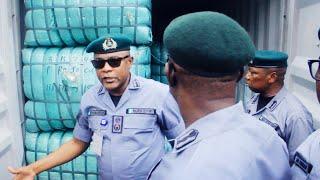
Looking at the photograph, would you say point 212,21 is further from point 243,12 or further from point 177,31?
point 243,12

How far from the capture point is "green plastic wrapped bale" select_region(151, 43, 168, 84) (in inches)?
122

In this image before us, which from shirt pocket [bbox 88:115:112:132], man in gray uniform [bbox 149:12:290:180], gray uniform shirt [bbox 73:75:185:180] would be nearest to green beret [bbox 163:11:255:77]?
man in gray uniform [bbox 149:12:290:180]

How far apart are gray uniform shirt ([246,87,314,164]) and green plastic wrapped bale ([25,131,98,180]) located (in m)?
1.13

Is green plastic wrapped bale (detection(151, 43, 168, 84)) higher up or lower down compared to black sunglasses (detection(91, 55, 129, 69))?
lower down

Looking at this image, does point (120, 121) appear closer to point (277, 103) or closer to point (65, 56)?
point (65, 56)

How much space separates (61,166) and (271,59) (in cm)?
152

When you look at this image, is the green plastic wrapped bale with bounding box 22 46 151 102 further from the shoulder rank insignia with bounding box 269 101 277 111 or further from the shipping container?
the shoulder rank insignia with bounding box 269 101 277 111

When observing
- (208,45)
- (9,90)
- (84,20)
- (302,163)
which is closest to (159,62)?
(84,20)

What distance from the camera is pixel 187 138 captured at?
0.84 metres

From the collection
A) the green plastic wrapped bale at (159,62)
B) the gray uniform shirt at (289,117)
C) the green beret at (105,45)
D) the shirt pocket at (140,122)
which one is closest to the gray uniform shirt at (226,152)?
the gray uniform shirt at (289,117)

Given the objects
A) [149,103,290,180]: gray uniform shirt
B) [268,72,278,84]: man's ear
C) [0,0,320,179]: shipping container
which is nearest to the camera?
[149,103,290,180]: gray uniform shirt

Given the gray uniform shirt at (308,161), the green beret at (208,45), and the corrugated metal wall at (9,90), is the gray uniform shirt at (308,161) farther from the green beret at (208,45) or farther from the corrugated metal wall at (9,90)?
the corrugated metal wall at (9,90)

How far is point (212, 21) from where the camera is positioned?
0.81 m

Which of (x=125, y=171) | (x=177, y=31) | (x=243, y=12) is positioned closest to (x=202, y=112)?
(x=177, y=31)
